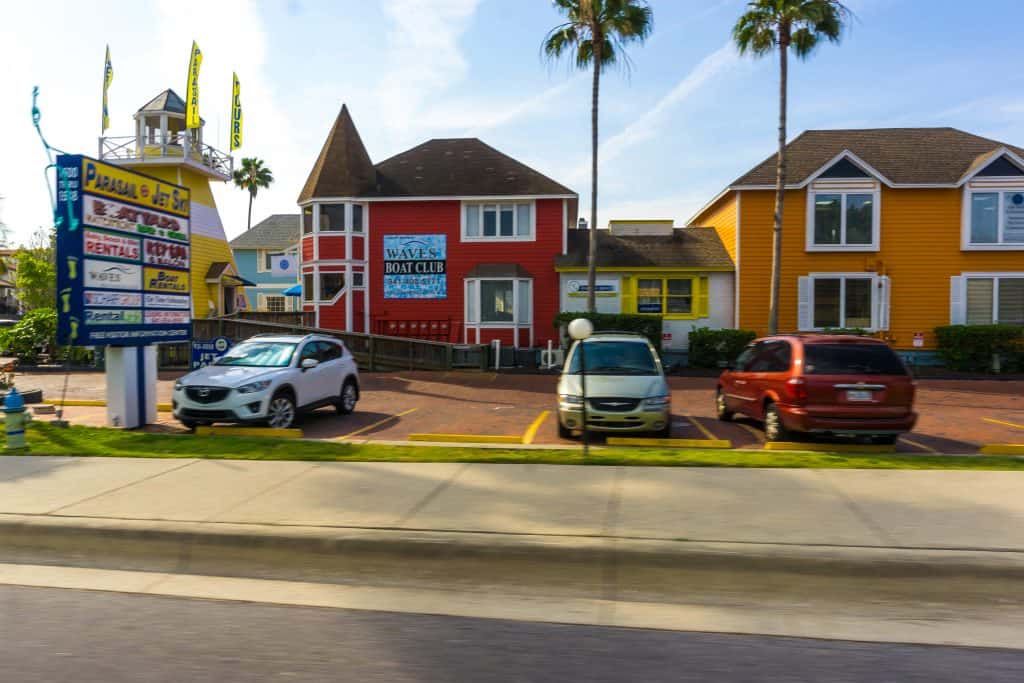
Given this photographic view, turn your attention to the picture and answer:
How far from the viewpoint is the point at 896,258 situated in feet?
76.2

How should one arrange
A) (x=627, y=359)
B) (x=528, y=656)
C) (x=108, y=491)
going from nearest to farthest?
(x=528, y=656), (x=108, y=491), (x=627, y=359)

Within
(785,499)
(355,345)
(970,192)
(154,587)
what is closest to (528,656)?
(154,587)

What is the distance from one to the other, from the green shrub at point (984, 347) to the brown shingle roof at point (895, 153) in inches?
203

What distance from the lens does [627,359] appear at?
1127 centimetres

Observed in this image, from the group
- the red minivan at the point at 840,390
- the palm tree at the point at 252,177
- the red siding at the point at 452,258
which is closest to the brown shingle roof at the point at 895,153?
the red siding at the point at 452,258

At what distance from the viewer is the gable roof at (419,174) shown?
25.9 metres

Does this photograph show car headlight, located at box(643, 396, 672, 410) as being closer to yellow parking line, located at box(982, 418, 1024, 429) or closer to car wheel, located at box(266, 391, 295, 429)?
car wheel, located at box(266, 391, 295, 429)

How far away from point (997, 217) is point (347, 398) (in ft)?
73.9

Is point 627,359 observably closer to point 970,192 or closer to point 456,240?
point 456,240

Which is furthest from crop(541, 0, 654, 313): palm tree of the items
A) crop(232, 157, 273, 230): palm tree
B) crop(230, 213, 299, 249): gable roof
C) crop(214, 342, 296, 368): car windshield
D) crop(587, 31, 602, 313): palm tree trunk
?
crop(232, 157, 273, 230): palm tree

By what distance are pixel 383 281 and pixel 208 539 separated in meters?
21.2

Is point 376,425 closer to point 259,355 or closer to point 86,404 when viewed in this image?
point 259,355

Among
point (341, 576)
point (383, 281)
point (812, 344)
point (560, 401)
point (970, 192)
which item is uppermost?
point (970, 192)

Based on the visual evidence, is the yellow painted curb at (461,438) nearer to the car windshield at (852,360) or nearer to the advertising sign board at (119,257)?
the car windshield at (852,360)
